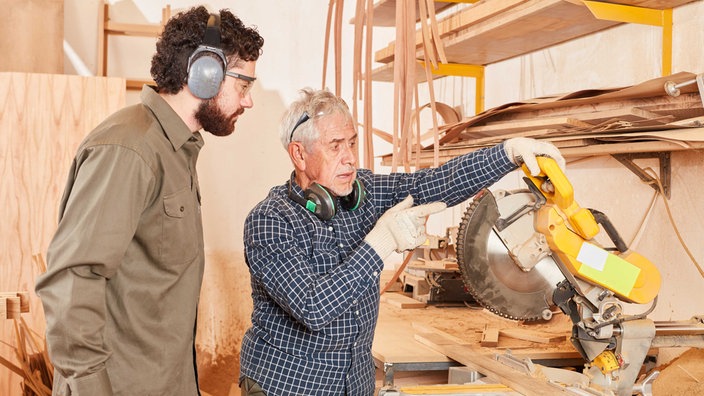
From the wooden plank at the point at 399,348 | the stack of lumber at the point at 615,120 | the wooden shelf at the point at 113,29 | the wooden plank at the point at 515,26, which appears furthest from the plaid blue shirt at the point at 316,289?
the wooden shelf at the point at 113,29

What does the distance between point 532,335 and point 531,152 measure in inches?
30.6

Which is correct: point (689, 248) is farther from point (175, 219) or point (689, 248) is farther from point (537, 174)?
point (175, 219)

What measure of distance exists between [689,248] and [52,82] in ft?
9.41

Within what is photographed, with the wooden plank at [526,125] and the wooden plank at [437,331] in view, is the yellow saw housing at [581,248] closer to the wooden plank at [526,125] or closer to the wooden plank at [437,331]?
the wooden plank at [526,125]

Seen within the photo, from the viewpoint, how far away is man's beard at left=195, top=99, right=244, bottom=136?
1706mm

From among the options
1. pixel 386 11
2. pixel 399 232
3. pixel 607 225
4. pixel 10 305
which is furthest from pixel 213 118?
pixel 386 11

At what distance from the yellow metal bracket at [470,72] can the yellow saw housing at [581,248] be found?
154 centimetres

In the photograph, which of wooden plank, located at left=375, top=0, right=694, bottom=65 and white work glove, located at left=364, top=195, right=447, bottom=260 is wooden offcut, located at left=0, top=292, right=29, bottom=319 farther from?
wooden plank, located at left=375, top=0, right=694, bottom=65

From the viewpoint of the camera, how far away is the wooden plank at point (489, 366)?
1.86 m

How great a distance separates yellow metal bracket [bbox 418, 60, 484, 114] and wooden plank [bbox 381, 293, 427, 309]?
3.01 feet

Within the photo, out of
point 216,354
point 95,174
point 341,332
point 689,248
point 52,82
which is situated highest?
point 52,82

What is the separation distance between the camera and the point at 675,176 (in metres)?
2.26

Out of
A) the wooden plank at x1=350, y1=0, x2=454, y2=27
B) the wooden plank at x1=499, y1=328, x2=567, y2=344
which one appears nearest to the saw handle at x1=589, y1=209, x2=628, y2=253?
the wooden plank at x1=499, y1=328, x2=567, y2=344

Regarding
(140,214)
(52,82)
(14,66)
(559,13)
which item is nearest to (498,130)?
(559,13)
